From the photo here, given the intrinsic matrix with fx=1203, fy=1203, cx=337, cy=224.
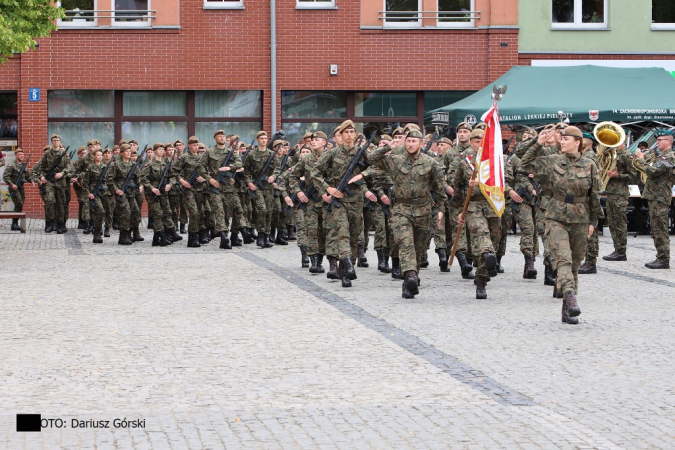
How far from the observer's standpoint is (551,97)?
24.2 m

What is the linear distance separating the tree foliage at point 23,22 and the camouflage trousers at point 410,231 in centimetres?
820

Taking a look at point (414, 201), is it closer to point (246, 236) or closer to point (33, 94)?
point (246, 236)

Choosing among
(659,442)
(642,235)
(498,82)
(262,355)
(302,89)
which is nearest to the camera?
(659,442)

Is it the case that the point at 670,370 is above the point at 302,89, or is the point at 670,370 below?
below

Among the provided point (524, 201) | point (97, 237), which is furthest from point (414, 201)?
point (97, 237)

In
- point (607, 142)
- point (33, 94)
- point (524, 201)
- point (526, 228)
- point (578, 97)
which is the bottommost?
point (526, 228)

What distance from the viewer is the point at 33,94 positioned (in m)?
28.5

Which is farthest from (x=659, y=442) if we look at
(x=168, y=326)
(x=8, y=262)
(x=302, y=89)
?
→ (x=302, y=89)

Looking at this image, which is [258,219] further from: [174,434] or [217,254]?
[174,434]

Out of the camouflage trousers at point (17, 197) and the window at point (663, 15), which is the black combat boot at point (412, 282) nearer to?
the camouflage trousers at point (17, 197)

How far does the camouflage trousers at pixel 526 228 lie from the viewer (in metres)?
14.4

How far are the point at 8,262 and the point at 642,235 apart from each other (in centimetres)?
1238

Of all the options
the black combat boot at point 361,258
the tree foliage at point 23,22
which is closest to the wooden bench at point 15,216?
the tree foliage at point 23,22

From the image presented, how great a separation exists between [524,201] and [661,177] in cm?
292
